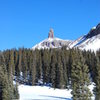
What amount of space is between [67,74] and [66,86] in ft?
34.3

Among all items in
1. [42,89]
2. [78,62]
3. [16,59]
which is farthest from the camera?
[16,59]

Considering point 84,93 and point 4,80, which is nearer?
point 84,93

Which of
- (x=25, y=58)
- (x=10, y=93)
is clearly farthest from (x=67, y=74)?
(x=10, y=93)

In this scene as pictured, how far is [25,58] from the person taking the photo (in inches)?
4815

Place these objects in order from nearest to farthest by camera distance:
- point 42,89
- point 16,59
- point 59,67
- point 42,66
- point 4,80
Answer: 1. point 4,80
2. point 42,89
3. point 59,67
4. point 42,66
5. point 16,59

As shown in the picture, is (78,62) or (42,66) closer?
(78,62)

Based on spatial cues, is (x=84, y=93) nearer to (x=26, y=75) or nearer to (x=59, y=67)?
(x=59, y=67)

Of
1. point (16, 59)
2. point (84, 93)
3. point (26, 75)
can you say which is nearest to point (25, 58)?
point (16, 59)

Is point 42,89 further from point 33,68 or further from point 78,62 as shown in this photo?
point 78,62

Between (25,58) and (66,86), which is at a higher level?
(25,58)

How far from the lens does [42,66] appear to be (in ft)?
380

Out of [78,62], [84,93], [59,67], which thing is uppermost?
[59,67]

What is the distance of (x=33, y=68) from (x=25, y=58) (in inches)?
688

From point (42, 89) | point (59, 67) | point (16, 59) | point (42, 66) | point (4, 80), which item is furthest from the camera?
point (16, 59)
